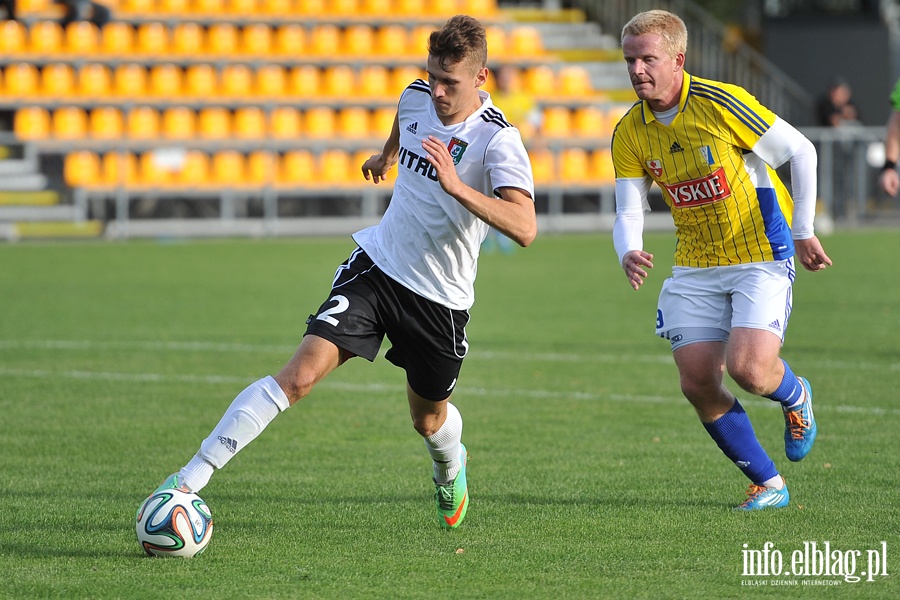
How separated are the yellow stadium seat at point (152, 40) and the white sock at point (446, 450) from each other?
21.8 metres

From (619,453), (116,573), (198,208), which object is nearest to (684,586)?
(116,573)

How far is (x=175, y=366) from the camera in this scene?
10039 mm

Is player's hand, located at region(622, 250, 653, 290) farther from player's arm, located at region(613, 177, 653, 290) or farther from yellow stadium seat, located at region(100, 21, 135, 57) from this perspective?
yellow stadium seat, located at region(100, 21, 135, 57)

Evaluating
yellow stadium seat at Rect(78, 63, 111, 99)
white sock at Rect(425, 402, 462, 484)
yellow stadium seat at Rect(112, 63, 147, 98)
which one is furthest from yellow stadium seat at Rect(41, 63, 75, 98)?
white sock at Rect(425, 402, 462, 484)

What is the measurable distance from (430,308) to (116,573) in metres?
1.57

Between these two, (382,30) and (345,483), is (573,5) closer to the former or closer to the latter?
(382,30)

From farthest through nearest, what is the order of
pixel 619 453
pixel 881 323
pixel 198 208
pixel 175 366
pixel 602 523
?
pixel 198 208
pixel 881 323
pixel 175 366
pixel 619 453
pixel 602 523

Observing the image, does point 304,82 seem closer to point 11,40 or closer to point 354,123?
point 354,123

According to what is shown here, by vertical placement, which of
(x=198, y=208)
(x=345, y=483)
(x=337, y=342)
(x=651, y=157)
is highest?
(x=651, y=157)

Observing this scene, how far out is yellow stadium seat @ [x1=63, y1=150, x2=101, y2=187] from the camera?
76.7 feet

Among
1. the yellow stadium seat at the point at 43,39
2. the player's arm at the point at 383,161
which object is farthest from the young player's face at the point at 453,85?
the yellow stadium seat at the point at 43,39

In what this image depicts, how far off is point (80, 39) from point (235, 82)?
3.16 meters

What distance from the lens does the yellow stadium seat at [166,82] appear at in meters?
25.3

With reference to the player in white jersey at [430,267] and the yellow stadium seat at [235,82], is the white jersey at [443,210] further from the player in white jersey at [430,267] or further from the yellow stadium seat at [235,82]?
the yellow stadium seat at [235,82]
